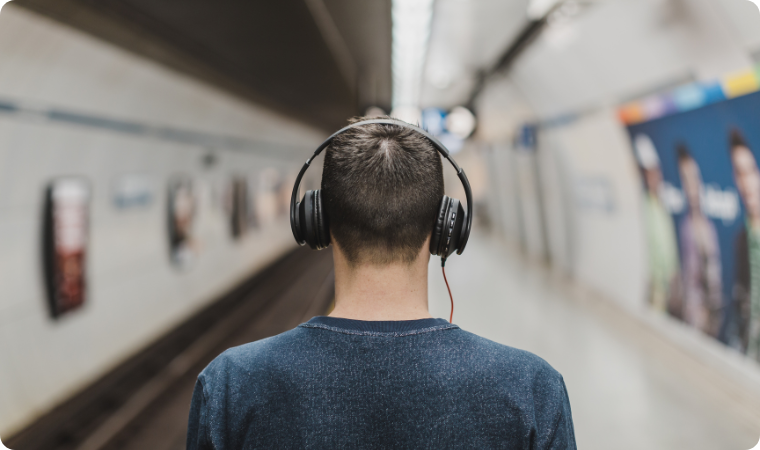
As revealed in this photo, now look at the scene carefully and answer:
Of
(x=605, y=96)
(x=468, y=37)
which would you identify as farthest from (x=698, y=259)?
(x=468, y=37)

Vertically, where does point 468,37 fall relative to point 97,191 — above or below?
above

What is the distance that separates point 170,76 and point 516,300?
632 centimetres

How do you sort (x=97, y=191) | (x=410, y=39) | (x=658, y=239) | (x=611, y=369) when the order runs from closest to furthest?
(x=97, y=191)
(x=611, y=369)
(x=658, y=239)
(x=410, y=39)

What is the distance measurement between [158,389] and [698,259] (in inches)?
241

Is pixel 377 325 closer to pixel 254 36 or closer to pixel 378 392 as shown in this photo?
pixel 378 392

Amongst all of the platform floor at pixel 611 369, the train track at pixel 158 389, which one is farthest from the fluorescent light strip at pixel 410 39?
the train track at pixel 158 389

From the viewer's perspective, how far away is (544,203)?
1087 centimetres

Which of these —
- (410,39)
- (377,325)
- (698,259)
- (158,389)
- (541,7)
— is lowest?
(158,389)

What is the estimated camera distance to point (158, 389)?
190 inches

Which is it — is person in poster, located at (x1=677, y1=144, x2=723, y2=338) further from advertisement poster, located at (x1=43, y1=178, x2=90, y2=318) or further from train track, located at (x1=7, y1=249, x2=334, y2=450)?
advertisement poster, located at (x1=43, y1=178, x2=90, y2=318)

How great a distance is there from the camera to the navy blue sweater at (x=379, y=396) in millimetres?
861

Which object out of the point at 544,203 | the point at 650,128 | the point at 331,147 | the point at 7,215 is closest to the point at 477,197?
the point at 544,203

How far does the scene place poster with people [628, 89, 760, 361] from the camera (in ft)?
12.8

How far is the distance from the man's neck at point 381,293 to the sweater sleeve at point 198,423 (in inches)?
12.4
